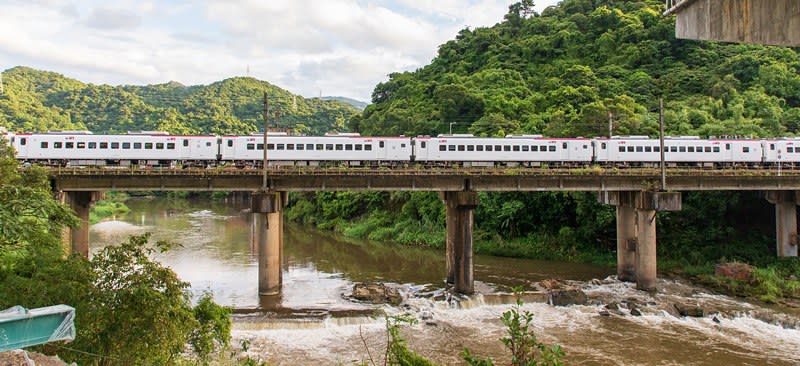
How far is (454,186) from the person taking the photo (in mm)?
29266

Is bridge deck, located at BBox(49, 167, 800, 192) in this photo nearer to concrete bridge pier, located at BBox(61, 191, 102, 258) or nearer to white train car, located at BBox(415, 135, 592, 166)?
concrete bridge pier, located at BBox(61, 191, 102, 258)

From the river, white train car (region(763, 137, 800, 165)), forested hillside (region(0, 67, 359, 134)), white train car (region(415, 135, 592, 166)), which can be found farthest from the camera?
forested hillside (region(0, 67, 359, 134))

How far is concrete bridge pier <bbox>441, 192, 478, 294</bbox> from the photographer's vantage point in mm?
27953

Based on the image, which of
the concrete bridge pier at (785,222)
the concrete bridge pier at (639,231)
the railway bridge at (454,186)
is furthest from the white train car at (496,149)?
the concrete bridge pier at (785,222)

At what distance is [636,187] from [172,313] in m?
27.2

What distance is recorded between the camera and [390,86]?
106m

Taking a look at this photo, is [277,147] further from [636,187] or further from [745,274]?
[745,274]

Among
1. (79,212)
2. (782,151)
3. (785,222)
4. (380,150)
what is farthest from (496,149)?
(79,212)

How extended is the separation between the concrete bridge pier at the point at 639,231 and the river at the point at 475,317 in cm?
116

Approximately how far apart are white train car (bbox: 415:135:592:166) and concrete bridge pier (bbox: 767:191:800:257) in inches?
487

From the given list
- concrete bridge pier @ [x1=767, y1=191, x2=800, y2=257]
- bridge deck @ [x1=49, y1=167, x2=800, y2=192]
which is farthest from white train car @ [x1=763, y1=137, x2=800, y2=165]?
bridge deck @ [x1=49, y1=167, x2=800, y2=192]

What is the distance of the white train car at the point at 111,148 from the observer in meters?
32.7

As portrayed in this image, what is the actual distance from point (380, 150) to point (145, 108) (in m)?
121

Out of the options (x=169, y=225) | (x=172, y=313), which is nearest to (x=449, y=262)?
(x=172, y=313)
